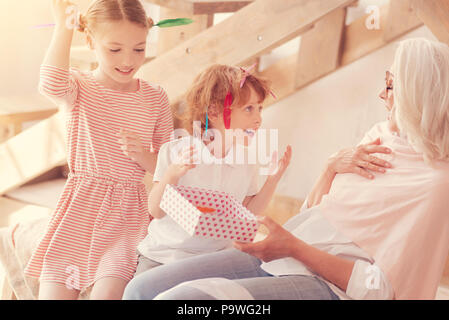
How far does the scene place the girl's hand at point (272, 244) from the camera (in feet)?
3.05

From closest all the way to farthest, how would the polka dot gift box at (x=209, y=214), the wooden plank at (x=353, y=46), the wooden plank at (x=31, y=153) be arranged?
the polka dot gift box at (x=209, y=214) < the wooden plank at (x=353, y=46) < the wooden plank at (x=31, y=153)

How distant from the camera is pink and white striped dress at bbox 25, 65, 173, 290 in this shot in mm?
1102

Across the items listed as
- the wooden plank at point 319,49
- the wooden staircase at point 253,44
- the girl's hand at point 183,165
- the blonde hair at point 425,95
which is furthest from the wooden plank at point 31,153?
the blonde hair at point 425,95

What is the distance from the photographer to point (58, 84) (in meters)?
1.04

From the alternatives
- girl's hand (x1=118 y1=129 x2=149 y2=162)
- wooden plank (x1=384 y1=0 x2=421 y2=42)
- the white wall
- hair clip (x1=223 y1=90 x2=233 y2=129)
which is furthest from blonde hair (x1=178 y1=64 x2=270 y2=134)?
wooden plank (x1=384 y1=0 x2=421 y2=42)

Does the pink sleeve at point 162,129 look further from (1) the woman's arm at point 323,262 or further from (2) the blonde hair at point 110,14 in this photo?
(1) the woman's arm at point 323,262

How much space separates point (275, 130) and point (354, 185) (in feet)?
1.12

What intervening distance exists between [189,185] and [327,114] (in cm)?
40

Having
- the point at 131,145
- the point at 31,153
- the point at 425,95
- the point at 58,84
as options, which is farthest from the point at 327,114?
the point at 31,153

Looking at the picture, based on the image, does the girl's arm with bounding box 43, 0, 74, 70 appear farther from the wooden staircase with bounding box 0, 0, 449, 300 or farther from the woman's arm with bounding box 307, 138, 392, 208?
the woman's arm with bounding box 307, 138, 392, 208

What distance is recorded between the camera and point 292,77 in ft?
4.31

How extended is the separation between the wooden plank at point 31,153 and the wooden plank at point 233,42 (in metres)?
0.29

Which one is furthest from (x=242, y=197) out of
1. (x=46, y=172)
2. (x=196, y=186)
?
(x=46, y=172)
